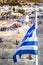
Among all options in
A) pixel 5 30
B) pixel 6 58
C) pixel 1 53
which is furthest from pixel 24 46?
pixel 5 30

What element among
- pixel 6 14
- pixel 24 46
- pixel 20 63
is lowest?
pixel 20 63

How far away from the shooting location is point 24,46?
452 cm

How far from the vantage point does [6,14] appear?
2412 cm

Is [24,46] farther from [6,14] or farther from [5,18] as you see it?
[6,14]

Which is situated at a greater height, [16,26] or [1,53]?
[16,26]

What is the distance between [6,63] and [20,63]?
1.58ft

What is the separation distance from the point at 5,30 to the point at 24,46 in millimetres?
11819

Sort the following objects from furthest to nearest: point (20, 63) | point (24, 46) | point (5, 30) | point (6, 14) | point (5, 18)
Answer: point (6, 14) < point (5, 18) < point (5, 30) < point (20, 63) < point (24, 46)

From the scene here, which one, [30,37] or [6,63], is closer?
[30,37]

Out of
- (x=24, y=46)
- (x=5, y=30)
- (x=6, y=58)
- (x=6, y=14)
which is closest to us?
(x=24, y=46)

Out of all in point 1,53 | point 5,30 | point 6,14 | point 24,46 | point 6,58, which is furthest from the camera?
point 6,14

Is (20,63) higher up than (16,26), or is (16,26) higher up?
(16,26)

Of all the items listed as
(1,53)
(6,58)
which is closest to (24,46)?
(6,58)

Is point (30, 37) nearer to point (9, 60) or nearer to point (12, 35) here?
point (9, 60)
